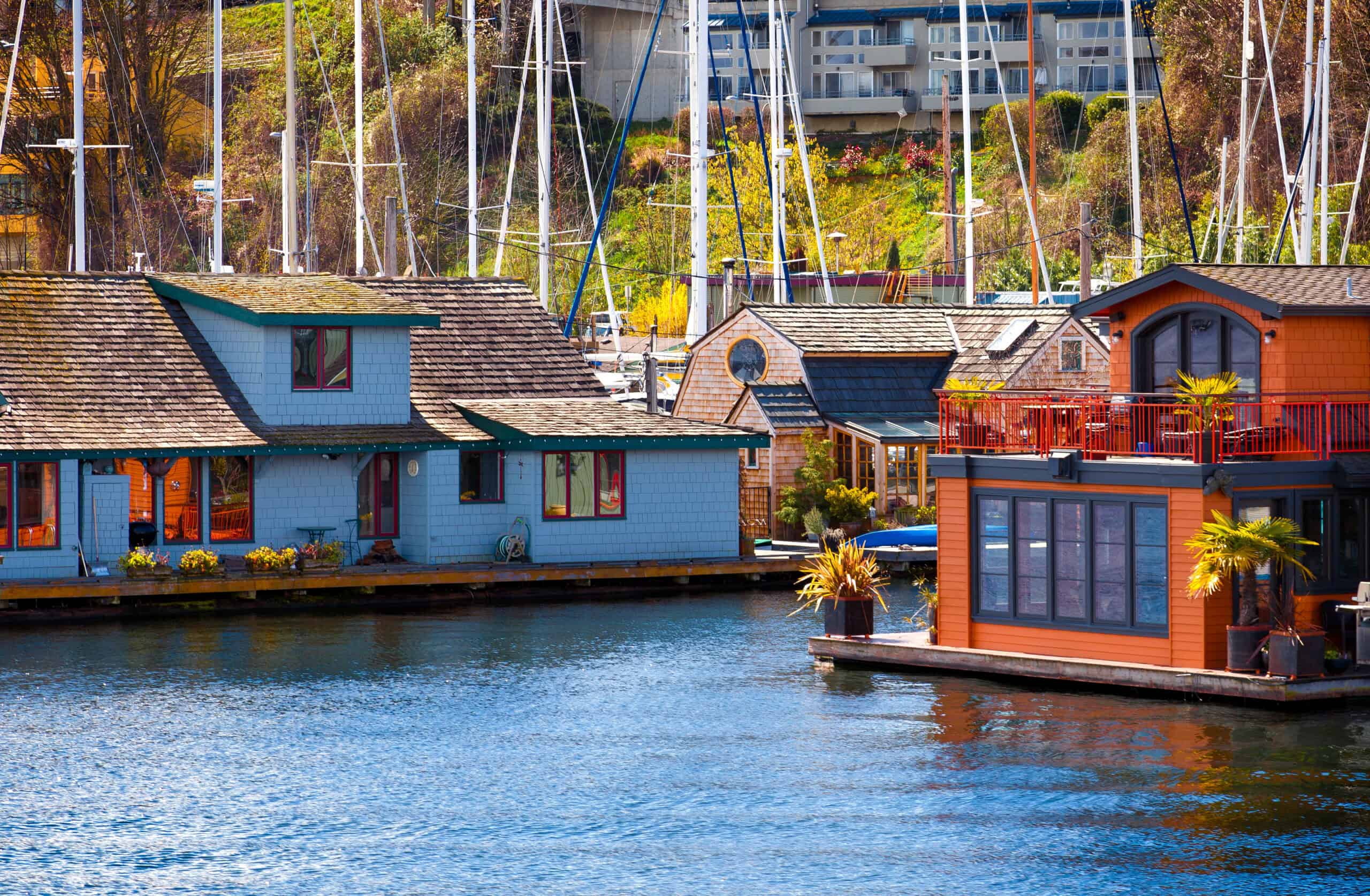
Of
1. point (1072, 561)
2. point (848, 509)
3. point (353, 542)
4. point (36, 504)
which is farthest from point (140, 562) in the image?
point (1072, 561)

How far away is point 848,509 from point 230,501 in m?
13.0

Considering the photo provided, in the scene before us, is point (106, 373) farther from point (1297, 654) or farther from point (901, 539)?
point (1297, 654)

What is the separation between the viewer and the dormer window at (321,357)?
39.8 meters

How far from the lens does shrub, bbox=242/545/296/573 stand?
122ft

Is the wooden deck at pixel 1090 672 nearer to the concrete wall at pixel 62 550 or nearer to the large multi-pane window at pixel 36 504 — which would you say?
the concrete wall at pixel 62 550

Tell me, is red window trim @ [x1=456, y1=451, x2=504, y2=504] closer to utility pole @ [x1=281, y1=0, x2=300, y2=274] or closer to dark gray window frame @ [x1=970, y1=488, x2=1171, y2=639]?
utility pole @ [x1=281, y1=0, x2=300, y2=274]

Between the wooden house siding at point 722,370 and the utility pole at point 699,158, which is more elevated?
the utility pole at point 699,158

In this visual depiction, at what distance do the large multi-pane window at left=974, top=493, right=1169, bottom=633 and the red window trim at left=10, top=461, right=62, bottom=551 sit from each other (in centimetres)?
1659

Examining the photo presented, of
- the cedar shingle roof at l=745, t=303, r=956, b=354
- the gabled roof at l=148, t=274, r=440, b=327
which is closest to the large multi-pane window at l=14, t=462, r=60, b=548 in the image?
the gabled roof at l=148, t=274, r=440, b=327

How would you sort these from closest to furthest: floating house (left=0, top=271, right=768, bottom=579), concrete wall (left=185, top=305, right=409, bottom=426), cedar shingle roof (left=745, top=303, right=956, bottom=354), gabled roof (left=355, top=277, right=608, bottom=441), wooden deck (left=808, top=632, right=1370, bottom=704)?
1. wooden deck (left=808, top=632, right=1370, bottom=704)
2. floating house (left=0, top=271, right=768, bottom=579)
3. concrete wall (left=185, top=305, right=409, bottom=426)
4. gabled roof (left=355, top=277, right=608, bottom=441)
5. cedar shingle roof (left=745, top=303, right=956, bottom=354)

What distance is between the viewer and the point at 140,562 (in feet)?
118

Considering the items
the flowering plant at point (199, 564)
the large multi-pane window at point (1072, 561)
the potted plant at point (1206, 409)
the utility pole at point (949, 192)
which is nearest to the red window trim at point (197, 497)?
the flowering plant at point (199, 564)

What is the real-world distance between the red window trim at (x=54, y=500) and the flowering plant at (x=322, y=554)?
4295 millimetres

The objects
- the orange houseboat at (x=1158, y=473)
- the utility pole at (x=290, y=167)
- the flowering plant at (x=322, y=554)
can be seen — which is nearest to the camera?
the orange houseboat at (x=1158, y=473)
